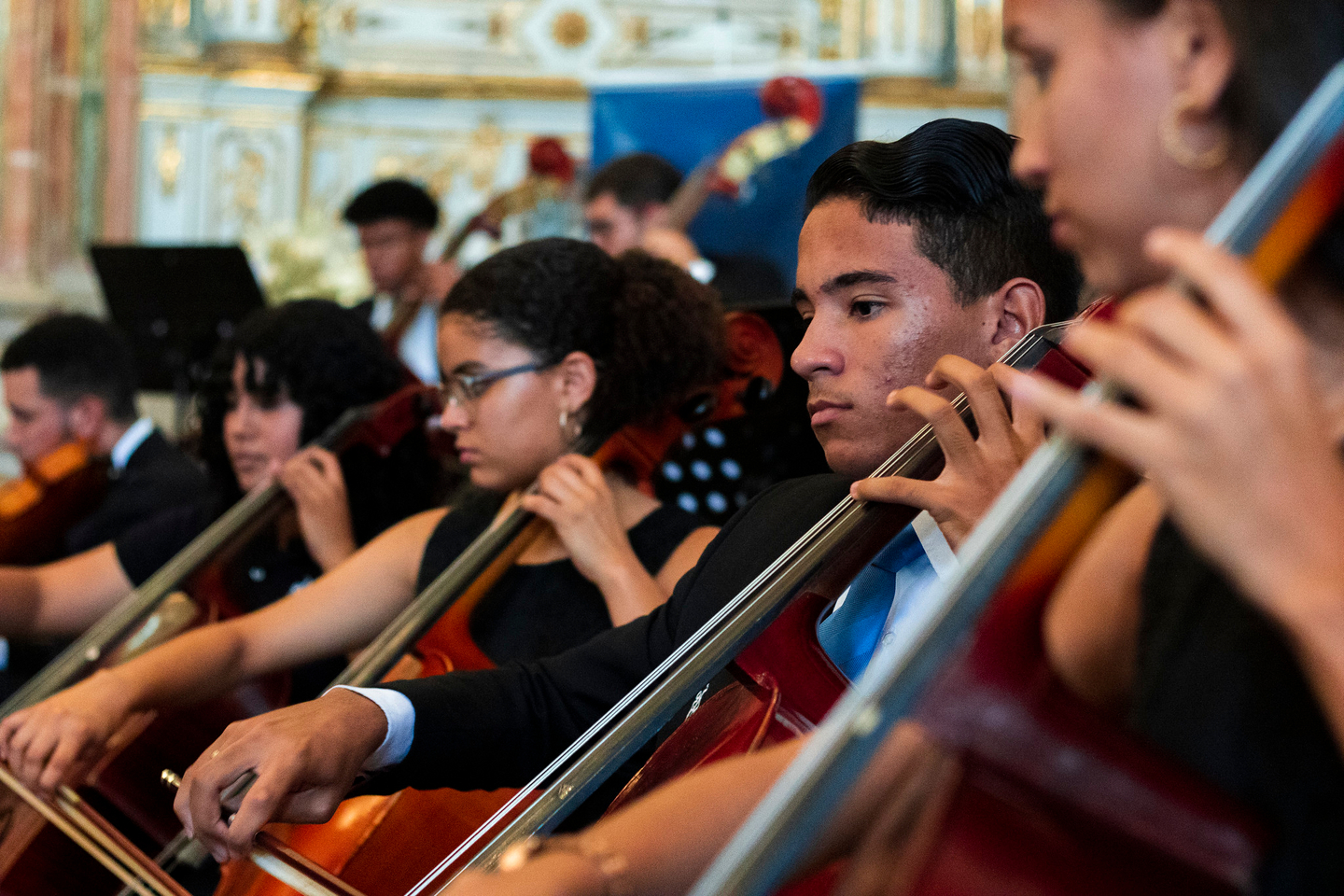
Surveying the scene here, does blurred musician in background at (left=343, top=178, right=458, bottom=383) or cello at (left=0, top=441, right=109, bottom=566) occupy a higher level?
blurred musician in background at (left=343, top=178, right=458, bottom=383)

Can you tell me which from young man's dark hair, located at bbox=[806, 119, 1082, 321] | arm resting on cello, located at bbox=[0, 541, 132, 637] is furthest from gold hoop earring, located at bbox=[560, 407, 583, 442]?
arm resting on cello, located at bbox=[0, 541, 132, 637]

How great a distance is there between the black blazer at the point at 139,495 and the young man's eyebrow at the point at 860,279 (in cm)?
181

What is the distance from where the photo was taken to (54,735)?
1555mm

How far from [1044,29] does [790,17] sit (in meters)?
5.66

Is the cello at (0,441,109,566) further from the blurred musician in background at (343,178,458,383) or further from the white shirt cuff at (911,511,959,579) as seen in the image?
the white shirt cuff at (911,511,959,579)

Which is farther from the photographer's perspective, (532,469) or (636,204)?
(636,204)

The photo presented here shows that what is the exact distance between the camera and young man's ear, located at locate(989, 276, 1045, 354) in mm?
1330

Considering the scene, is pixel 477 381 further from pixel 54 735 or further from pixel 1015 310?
pixel 1015 310

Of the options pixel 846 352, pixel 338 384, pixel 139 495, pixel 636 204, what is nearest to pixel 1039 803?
pixel 846 352

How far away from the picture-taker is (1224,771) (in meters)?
0.57

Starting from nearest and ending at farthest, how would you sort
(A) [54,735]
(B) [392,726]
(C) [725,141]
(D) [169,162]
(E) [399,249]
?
(B) [392,726] → (A) [54,735] → (C) [725,141] → (E) [399,249] → (D) [169,162]

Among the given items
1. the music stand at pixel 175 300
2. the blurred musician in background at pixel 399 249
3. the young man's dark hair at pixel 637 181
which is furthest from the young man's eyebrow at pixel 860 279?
the blurred musician in background at pixel 399 249

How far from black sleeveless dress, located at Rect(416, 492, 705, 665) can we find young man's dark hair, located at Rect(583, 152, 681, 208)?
6.08 feet

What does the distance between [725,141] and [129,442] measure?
1.89m
